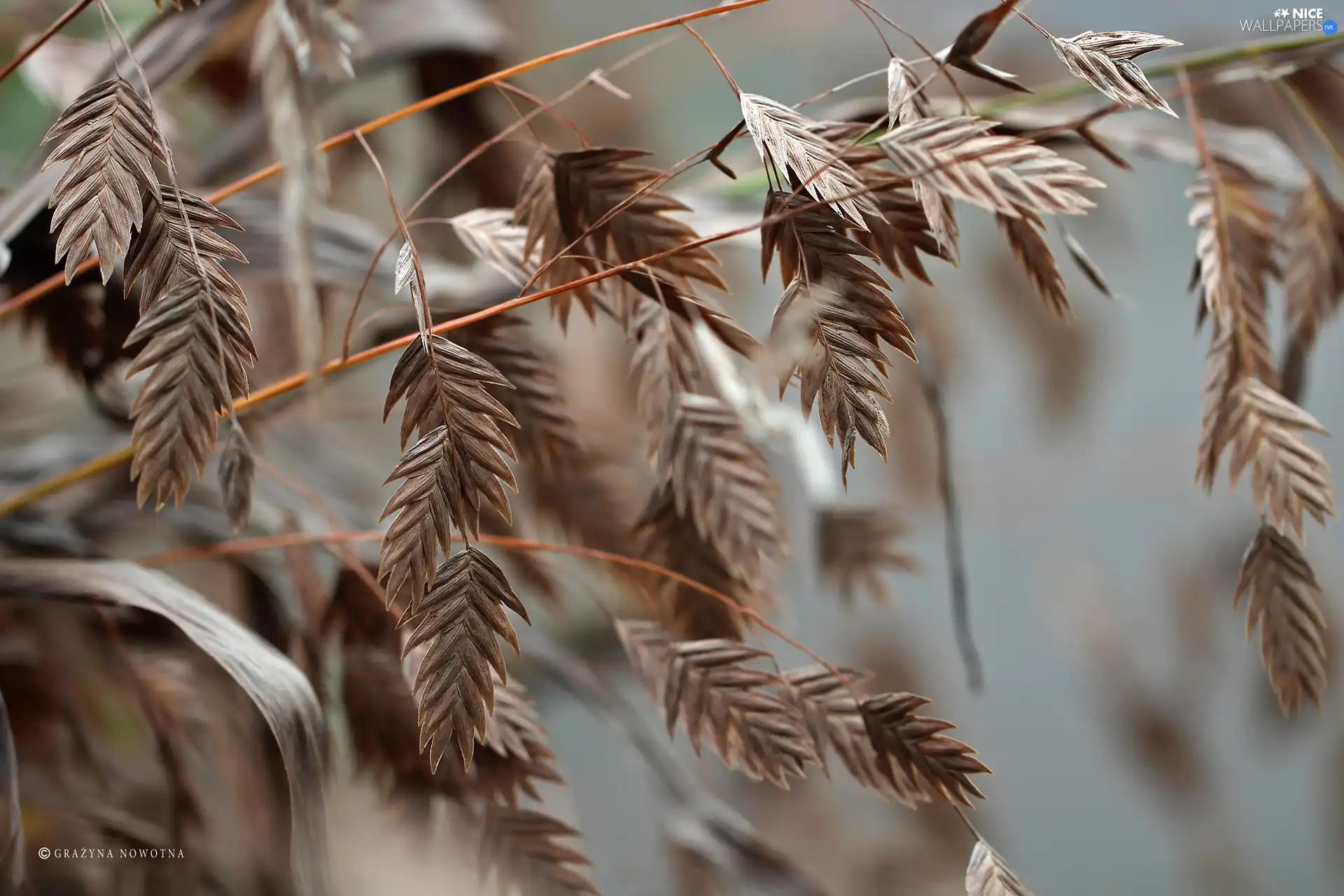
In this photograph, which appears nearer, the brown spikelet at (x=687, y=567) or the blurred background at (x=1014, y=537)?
the brown spikelet at (x=687, y=567)

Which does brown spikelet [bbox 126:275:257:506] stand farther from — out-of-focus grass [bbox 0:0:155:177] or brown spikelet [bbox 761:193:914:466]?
out-of-focus grass [bbox 0:0:155:177]

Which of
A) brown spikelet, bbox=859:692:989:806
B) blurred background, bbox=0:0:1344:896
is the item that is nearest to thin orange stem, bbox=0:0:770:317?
brown spikelet, bbox=859:692:989:806

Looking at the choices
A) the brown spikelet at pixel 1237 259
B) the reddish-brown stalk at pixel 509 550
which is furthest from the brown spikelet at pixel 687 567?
the brown spikelet at pixel 1237 259

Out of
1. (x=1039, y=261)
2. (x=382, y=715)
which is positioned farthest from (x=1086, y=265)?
(x=382, y=715)

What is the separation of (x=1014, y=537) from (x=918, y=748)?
2.77ft

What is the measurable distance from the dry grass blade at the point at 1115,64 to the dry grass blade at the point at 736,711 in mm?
219

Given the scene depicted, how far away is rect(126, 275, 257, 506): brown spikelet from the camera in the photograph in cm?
24

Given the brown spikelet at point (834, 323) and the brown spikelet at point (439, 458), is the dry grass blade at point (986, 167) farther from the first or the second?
the brown spikelet at point (439, 458)

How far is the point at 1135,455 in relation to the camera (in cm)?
105

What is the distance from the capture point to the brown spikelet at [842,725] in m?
0.34

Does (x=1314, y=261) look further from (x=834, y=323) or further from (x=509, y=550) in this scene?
(x=509, y=550)

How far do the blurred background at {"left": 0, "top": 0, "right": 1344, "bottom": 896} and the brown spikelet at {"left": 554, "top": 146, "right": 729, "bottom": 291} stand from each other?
0.50 meters

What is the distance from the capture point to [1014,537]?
1.10 meters

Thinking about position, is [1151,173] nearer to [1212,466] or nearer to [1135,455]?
[1135,455]
